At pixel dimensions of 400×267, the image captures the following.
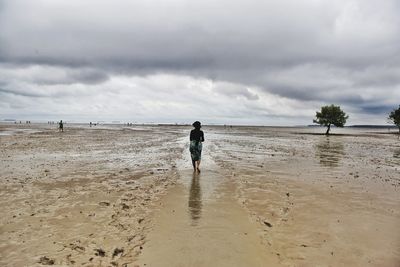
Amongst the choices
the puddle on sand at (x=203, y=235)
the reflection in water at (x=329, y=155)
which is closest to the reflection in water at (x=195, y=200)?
the puddle on sand at (x=203, y=235)

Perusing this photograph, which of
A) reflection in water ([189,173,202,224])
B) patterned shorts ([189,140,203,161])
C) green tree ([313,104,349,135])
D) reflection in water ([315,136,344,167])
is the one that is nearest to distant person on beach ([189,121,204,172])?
patterned shorts ([189,140,203,161])

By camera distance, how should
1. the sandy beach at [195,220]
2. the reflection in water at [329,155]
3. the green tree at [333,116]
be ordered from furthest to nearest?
the green tree at [333,116]
the reflection in water at [329,155]
the sandy beach at [195,220]

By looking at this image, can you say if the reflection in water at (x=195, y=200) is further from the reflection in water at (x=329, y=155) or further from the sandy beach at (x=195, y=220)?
the reflection in water at (x=329, y=155)

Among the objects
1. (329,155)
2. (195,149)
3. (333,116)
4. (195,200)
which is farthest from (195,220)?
(333,116)

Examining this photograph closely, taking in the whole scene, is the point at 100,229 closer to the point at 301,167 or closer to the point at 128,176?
the point at 128,176

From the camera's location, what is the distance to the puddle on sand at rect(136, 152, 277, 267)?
21.9 ft

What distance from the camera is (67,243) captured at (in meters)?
7.45

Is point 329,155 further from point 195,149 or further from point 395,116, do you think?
point 395,116

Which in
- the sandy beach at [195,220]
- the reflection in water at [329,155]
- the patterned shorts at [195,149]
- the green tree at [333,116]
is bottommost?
the sandy beach at [195,220]

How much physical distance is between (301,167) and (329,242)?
13.8 m

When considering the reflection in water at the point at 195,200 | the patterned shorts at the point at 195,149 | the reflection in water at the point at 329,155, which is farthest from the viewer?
the reflection in water at the point at 329,155

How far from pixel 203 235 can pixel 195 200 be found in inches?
147

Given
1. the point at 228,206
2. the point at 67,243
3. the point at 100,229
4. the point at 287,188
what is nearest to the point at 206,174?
the point at 287,188

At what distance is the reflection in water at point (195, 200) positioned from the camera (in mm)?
9839
